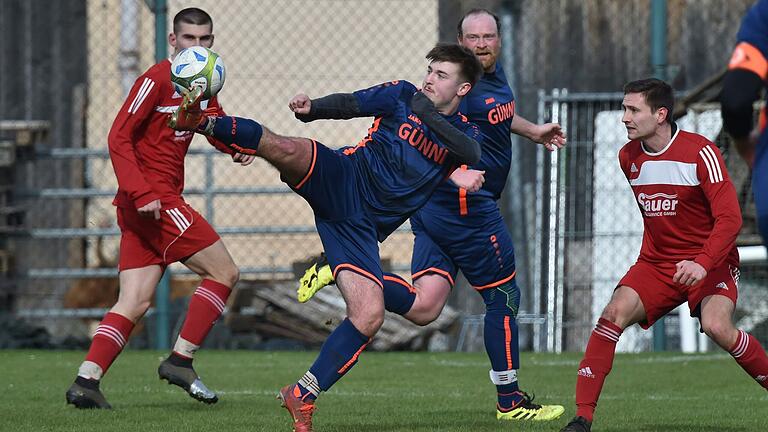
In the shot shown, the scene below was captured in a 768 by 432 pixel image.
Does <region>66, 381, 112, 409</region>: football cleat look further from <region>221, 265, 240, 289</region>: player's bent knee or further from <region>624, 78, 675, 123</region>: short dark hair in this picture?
<region>624, 78, 675, 123</region>: short dark hair

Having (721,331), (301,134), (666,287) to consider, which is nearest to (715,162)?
Result: (666,287)

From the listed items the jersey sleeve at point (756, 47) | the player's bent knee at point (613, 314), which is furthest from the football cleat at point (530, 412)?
the jersey sleeve at point (756, 47)

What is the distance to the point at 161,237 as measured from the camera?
732 cm

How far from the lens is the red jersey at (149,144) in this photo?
280 inches

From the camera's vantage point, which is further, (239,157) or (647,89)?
(647,89)

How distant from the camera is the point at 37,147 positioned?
13.0m

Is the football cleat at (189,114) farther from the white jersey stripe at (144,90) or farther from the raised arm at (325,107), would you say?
the white jersey stripe at (144,90)

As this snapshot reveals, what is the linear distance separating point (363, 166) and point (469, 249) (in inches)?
51.2

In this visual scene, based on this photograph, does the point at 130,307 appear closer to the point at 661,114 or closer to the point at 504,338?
the point at 504,338

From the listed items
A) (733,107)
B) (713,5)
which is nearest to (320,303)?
(713,5)

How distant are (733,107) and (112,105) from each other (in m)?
11.3

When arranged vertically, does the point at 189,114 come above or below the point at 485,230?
above

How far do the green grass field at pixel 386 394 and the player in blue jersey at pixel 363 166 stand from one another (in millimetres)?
686

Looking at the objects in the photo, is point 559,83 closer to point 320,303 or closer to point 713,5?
point 713,5
